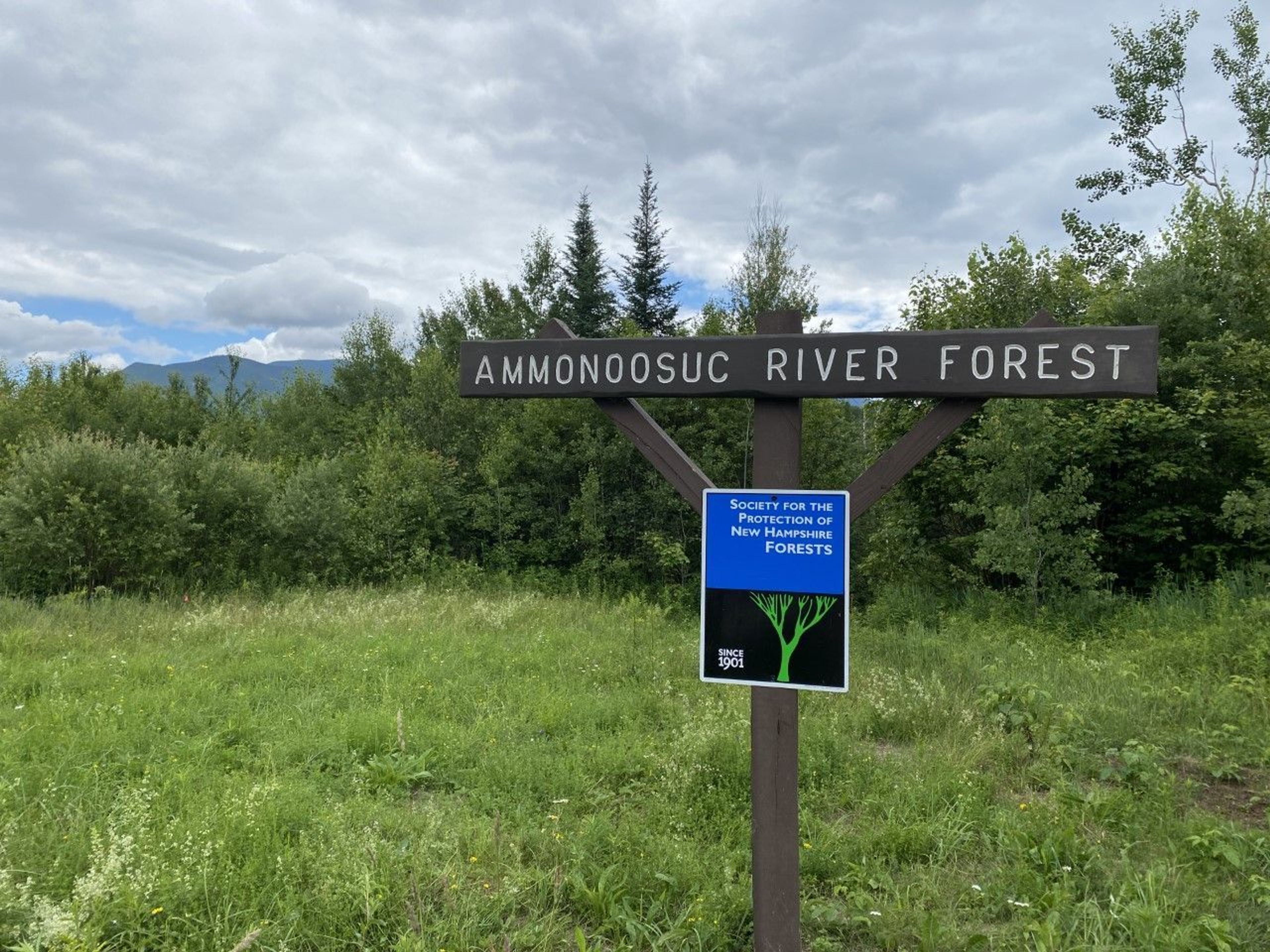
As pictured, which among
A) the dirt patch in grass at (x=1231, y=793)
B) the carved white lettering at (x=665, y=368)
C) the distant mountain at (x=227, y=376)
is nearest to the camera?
the carved white lettering at (x=665, y=368)

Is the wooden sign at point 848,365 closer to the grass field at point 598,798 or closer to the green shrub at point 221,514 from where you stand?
the grass field at point 598,798

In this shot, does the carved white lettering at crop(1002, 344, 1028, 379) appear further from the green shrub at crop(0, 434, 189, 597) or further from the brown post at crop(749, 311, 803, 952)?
the green shrub at crop(0, 434, 189, 597)

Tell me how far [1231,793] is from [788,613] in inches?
145

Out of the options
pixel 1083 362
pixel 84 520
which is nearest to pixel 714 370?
pixel 1083 362

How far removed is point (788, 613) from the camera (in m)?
2.73

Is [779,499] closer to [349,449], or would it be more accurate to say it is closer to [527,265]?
[349,449]

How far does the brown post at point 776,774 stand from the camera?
272 centimetres

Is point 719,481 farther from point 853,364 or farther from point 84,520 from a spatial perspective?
point 853,364

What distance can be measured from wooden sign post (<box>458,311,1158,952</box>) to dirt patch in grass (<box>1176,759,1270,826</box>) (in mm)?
2921

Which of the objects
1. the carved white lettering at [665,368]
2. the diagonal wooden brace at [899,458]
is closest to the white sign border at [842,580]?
the diagonal wooden brace at [899,458]

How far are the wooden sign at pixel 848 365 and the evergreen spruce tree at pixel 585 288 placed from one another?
2034 centimetres

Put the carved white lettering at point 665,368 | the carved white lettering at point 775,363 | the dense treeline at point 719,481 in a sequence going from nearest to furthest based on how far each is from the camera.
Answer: the carved white lettering at point 775,363 < the carved white lettering at point 665,368 < the dense treeline at point 719,481

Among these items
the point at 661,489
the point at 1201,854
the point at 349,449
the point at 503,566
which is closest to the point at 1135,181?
the point at 661,489

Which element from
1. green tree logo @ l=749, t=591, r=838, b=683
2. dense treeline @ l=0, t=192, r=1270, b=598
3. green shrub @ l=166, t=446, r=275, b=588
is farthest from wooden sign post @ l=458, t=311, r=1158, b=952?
green shrub @ l=166, t=446, r=275, b=588
